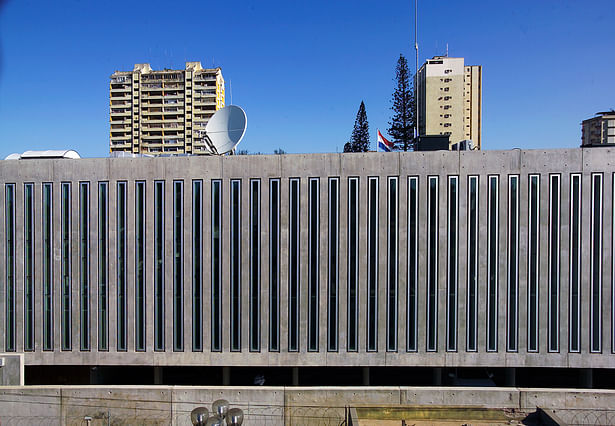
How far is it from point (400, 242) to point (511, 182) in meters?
5.67

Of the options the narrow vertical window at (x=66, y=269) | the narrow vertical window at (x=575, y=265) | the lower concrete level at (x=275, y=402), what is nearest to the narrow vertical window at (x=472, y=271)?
the lower concrete level at (x=275, y=402)

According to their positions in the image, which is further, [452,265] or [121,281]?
[121,281]

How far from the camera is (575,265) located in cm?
1850

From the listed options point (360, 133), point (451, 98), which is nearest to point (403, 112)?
point (360, 133)

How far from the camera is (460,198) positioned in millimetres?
18781

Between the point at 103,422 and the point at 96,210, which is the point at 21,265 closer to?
the point at 96,210

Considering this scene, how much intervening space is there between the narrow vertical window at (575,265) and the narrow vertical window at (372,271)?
8.68 m

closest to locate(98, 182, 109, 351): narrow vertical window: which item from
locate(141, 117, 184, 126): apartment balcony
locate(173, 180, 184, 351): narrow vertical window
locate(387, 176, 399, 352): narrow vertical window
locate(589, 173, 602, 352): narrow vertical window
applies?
locate(173, 180, 184, 351): narrow vertical window

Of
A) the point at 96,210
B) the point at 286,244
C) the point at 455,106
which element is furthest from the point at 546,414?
the point at 455,106

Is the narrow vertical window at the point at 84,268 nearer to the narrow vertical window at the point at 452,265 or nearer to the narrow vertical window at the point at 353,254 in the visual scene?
the narrow vertical window at the point at 353,254

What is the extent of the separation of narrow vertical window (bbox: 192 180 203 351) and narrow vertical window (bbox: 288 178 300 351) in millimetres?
4183

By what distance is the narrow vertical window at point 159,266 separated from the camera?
19.4m

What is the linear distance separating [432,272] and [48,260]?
59.5 feet

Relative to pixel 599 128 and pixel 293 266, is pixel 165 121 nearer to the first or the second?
pixel 293 266
